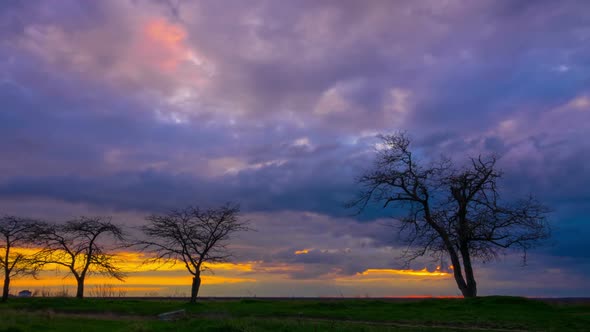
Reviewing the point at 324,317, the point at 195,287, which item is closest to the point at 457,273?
the point at 324,317

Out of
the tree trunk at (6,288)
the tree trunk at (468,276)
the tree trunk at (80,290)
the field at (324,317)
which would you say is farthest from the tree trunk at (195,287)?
the tree trunk at (468,276)

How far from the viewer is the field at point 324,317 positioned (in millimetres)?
20125

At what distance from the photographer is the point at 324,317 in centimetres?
2627

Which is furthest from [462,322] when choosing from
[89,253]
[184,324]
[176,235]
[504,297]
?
[89,253]

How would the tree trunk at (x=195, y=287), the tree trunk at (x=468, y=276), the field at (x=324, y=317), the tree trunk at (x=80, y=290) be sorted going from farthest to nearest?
the tree trunk at (x=80, y=290)
the tree trunk at (x=195, y=287)
the tree trunk at (x=468, y=276)
the field at (x=324, y=317)

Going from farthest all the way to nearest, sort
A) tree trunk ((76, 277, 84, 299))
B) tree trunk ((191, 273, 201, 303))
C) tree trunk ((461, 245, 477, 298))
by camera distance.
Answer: tree trunk ((76, 277, 84, 299)), tree trunk ((191, 273, 201, 303)), tree trunk ((461, 245, 477, 298))

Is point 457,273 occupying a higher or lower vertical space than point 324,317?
higher

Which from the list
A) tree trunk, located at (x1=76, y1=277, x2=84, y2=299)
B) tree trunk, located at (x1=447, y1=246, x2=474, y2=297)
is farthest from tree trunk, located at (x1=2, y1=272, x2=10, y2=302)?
tree trunk, located at (x1=447, y1=246, x2=474, y2=297)

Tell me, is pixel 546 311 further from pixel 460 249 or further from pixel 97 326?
pixel 97 326

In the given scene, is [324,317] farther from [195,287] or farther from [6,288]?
[6,288]

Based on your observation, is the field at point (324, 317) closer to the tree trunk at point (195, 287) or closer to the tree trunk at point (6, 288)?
the tree trunk at point (195, 287)

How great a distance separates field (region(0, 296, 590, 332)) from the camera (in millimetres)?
20125

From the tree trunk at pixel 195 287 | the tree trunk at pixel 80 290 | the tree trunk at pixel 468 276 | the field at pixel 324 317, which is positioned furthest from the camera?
the tree trunk at pixel 80 290

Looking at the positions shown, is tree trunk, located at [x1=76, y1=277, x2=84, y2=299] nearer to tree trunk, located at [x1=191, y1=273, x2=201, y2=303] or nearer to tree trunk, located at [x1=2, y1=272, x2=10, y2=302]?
tree trunk, located at [x1=2, y1=272, x2=10, y2=302]
